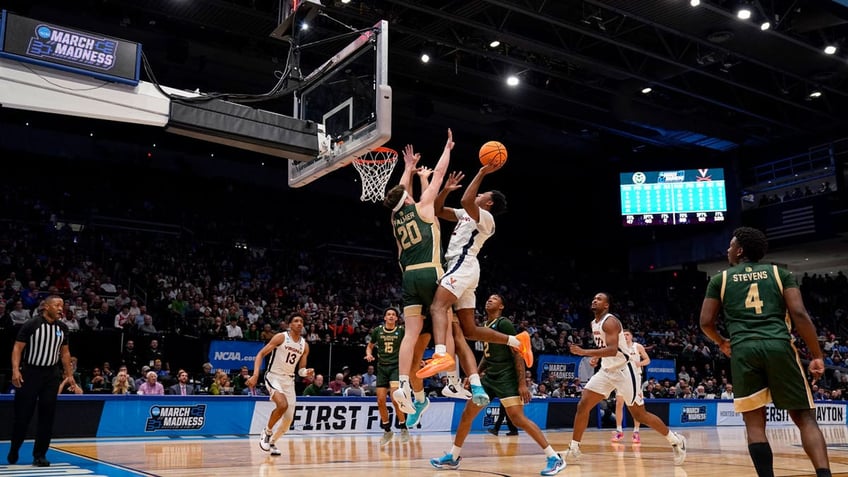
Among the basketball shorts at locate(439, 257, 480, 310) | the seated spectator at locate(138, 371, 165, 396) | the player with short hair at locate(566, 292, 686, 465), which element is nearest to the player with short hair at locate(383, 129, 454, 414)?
the basketball shorts at locate(439, 257, 480, 310)

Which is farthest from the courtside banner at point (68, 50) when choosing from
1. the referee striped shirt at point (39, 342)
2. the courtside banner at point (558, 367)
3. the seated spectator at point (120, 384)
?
the courtside banner at point (558, 367)

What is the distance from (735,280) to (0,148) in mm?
24848

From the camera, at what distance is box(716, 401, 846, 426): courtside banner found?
2139cm

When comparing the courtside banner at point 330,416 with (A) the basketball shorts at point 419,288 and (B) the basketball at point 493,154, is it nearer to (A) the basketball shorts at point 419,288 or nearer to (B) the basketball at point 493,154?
(A) the basketball shorts at point 419,288

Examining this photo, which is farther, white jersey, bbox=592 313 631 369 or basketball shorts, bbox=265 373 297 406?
basketball shorts, bbox=265 373 297 406

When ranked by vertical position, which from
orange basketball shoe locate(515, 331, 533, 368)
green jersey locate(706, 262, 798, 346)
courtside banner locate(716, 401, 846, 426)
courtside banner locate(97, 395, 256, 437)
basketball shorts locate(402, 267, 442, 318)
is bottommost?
courtside banner locate(716, 401, 846, 426)

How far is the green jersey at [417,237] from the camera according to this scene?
7293 millimetres

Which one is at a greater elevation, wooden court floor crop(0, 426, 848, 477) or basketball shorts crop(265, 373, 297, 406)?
basketball shorts crop(265, 373, 297, 406)

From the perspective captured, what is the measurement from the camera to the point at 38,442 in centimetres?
838

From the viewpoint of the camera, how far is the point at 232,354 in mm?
17281

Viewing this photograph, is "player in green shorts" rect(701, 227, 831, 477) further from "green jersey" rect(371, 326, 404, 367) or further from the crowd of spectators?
the crowd of spectators

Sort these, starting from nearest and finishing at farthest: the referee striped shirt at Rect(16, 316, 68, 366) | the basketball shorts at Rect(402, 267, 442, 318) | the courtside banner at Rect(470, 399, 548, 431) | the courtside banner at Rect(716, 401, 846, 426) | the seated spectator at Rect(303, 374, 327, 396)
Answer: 1. the basketball shorts at Rect(402, 267, 442, 318)
2. the referee striped shirt at Rect(16, 316, 68, 366)
3. the seated spectator at Rect(303, 374, 327, 396)
4. the courtside banner at Rect(470, 399, 548, 431)
5. the courtside banner at Rect(716, 401, 846, 426)

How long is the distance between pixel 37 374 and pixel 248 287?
547 inches

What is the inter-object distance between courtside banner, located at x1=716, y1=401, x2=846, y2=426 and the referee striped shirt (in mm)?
18391
